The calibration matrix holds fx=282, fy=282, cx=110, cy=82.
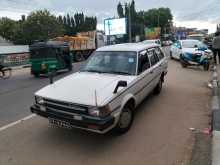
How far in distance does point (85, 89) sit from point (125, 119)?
41.2 inches

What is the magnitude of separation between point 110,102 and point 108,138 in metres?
0.91

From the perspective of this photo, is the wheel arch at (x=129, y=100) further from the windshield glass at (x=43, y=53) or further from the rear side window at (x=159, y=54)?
the windshield glass at (x=43, y=53)

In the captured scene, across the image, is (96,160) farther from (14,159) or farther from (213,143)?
(213,143)

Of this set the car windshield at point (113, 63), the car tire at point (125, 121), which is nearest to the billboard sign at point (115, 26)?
the car windshield at point (113, 63)

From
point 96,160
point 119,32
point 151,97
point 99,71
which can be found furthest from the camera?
point 119,32

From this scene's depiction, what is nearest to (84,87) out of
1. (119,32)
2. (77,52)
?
(77,52)

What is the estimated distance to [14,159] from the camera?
15.5 ft

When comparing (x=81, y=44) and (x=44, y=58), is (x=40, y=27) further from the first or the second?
(x=44, y=58)

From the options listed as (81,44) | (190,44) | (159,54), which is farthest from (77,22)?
(159,54)

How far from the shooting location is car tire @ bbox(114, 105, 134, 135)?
554 cm

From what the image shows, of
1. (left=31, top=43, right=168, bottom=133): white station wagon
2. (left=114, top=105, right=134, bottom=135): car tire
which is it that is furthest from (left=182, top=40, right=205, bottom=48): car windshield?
(left=114, top=105, right=134, bottom=135): car tire

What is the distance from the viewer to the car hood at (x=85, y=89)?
4953mm

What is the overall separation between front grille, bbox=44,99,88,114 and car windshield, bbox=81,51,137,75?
1.67 m

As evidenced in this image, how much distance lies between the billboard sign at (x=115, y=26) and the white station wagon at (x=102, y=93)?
4353cm
